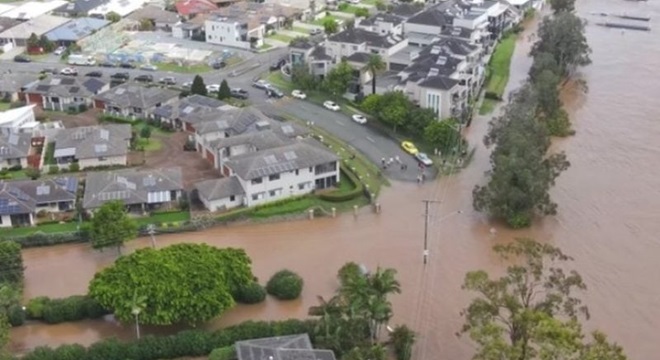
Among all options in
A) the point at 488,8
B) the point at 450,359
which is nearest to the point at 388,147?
the point at 450,359

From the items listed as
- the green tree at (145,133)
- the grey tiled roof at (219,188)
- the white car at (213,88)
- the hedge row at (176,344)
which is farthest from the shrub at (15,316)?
the white car at (213,88)

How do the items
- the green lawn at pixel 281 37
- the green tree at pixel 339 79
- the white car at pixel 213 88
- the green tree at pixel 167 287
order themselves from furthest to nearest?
the green lawn at pixel 281 37
the white car at pixel 213 88
the green tree at pixel 339 79
the green tree at pixel 167 287

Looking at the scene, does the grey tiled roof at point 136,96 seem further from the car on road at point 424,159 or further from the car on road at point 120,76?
the car on road at point 424,159

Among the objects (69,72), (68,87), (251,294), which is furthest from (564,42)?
(69,72)

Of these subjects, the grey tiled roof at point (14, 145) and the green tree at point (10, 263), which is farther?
the grey tiled roof at point (14, 145)

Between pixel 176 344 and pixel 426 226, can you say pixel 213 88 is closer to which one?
pixel 426 226

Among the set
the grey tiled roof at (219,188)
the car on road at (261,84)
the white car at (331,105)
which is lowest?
the white car at (331,105)

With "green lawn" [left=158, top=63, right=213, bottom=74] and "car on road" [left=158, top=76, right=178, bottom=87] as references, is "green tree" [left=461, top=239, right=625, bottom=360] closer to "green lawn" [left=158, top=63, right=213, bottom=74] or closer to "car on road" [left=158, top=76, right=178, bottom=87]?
"car on road" [left=158, top=76, right=178, bottom=87]

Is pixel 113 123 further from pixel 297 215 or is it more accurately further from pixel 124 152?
pixel 297 215
